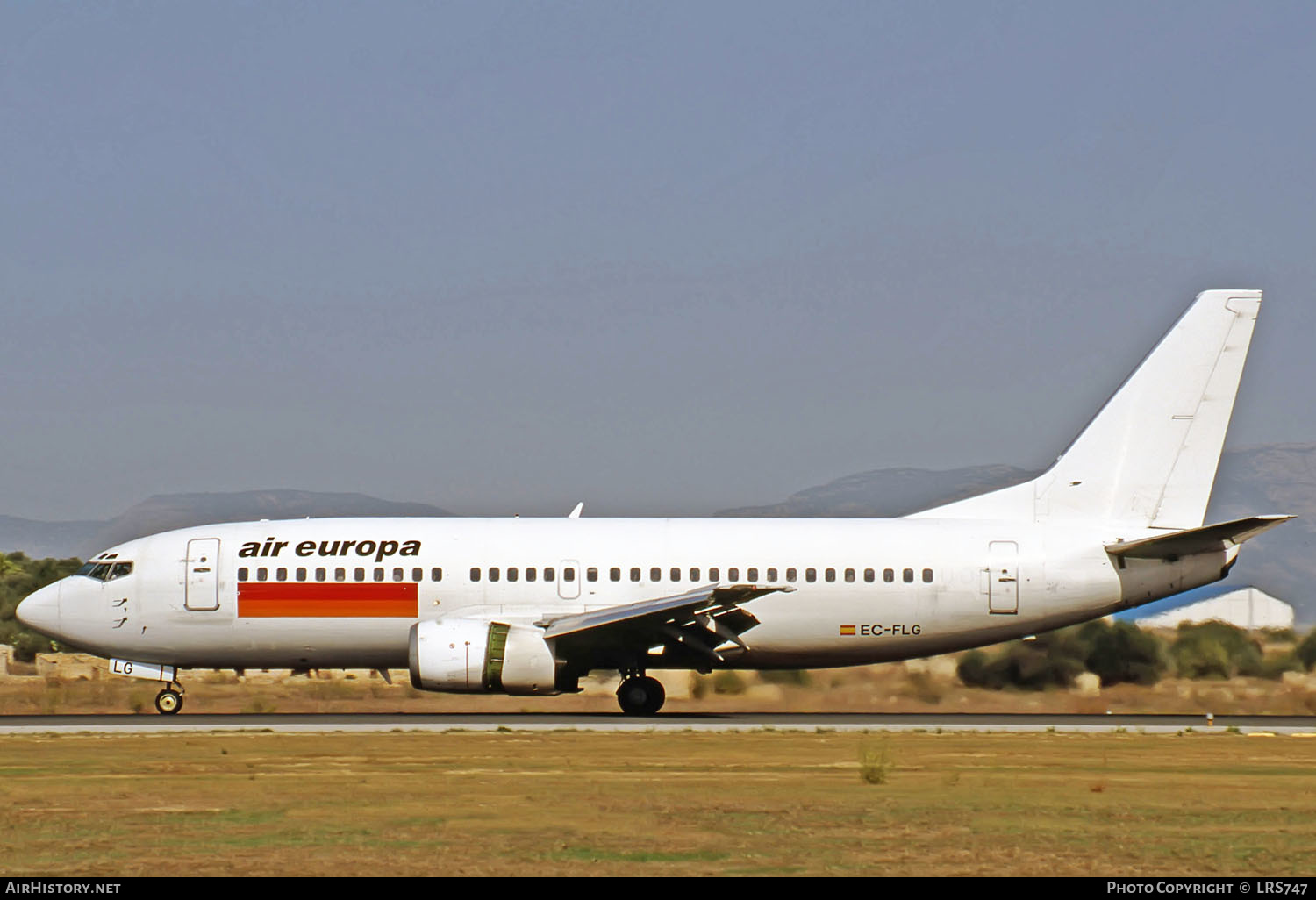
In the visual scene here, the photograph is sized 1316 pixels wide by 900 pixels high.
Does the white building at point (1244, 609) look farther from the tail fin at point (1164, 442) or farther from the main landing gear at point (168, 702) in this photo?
the main landing gear at point (168, 702)

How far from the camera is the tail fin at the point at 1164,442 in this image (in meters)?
32.0

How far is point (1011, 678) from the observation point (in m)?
36.4

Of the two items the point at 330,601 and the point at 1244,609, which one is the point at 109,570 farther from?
the point at 1244,609

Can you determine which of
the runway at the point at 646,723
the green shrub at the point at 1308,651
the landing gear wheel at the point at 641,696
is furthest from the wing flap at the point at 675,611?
the green shrub at the point at 1308,651

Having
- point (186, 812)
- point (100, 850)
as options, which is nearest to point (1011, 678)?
point (186, 812)

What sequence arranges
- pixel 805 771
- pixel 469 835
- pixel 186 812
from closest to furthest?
pixel 469 835, pixel 186 812, pixel 805 771

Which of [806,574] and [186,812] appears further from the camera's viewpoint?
[806,574]

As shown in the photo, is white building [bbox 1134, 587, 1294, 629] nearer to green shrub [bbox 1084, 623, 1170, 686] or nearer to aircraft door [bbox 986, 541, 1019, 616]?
green shrub [bbox 1084, 623, 1170, 686]

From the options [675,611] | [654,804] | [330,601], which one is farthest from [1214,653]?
[654,804]

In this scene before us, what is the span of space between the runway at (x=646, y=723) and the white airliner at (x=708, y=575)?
3.88 feet

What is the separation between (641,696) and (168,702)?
8.88 m
